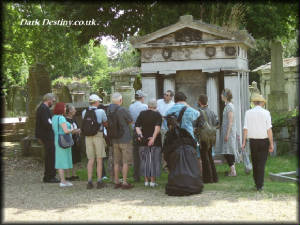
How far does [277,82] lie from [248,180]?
11.7 metres

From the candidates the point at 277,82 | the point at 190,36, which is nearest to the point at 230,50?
the point at 190,36

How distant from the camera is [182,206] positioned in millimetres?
5973

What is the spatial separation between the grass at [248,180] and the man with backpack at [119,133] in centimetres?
54

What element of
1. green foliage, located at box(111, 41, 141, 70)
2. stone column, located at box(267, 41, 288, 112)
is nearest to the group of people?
green foliage, located at box(111, 41, 141, 70)

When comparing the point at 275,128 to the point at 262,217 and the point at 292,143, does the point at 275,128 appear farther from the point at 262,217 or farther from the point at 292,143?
the point at 262,217

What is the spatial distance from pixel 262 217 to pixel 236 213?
36 centimetres

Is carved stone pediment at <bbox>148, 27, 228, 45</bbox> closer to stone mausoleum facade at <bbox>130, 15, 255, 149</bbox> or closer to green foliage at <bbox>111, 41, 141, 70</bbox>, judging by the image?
stone mausoleum facade at <bbox>130, 15, 255, 149</bbox>

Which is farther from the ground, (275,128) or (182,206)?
(275,128)

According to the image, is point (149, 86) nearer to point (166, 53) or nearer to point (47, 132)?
point (166, 53)

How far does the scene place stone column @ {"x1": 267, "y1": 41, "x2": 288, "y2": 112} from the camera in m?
18.7

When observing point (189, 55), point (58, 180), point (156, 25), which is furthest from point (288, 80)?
point (58, 180)

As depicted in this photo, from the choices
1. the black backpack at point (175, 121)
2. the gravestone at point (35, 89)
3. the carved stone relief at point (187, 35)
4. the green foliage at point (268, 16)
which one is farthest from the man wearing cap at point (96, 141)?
the green foliage at point (268, 16)

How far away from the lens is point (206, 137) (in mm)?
7879

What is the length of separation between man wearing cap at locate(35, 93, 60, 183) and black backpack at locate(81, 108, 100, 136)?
1.51 m
